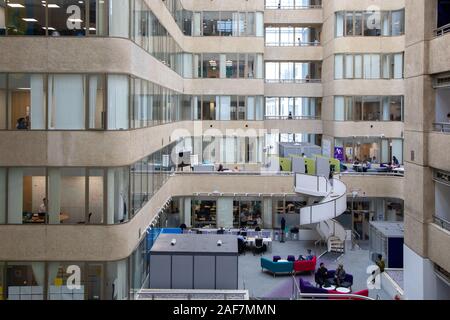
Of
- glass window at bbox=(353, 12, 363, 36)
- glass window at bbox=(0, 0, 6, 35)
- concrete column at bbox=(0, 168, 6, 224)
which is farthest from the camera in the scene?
glass window at bbox=(353, 12, 363, 36)

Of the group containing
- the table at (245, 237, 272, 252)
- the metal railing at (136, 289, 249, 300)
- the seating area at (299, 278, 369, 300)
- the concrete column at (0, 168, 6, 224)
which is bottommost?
the seating area at (299, 278, 369, 300)

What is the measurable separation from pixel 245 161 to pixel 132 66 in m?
27.6

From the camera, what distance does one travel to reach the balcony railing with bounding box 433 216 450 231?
18614 mm

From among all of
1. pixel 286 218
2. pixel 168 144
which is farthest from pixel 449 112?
pixel 286 218

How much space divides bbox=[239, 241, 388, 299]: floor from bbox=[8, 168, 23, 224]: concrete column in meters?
10.9

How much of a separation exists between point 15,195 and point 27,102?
10.0 feet

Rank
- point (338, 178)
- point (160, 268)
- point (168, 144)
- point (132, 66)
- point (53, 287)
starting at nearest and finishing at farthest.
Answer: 1. point (53, 287)
2. point (132, 66)
3. point (160, 268)
4. point (168, 144)
5. point (338, 178)

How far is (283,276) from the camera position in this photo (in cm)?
3047

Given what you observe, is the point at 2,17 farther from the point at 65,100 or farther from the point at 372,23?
the point at 372,23

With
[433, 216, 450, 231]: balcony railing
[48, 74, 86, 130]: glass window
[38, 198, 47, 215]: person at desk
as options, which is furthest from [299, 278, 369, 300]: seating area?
[48, 74, 86, 130]: glass window

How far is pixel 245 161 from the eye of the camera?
47.5 meters

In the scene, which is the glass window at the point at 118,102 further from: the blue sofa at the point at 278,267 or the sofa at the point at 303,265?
the sofa at the point at 303,265

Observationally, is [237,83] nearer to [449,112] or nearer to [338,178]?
[338,178]

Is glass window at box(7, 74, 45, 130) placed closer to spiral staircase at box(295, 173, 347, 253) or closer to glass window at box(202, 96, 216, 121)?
spiral staircase at box(295, 173, 347, 253)
